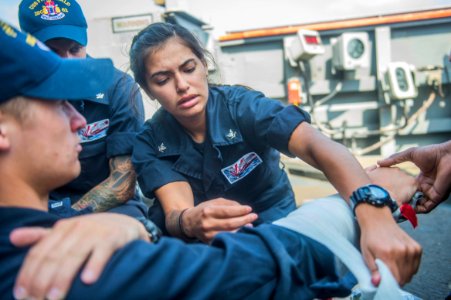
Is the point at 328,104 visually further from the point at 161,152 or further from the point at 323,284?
the point at 323,284

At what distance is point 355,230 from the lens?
0.84 metres

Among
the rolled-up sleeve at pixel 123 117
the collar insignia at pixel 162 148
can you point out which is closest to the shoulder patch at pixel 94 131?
the rolled-up sleeve at pixel 123 117

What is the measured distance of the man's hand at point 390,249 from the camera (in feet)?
2.34

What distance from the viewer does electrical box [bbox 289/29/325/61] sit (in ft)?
11.7

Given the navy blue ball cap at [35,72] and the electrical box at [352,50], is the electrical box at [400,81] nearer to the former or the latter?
the electrical box at [352,50]

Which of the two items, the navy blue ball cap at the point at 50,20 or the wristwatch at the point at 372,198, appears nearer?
the wristwatch at the point at 372,198

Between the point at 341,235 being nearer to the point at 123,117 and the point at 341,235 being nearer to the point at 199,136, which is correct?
the point at 199,136

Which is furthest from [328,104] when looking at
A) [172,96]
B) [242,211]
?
[242,211]

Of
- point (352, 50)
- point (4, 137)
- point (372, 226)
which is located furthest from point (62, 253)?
point (352, 50)

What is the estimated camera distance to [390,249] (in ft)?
2.36

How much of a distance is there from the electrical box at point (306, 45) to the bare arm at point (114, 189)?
2511 millimetres

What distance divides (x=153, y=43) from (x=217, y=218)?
2.55 ft

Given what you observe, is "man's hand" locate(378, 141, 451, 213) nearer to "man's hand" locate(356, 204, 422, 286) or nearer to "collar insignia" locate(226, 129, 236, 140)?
"man's hand" locate(356, 204, 422, 286)

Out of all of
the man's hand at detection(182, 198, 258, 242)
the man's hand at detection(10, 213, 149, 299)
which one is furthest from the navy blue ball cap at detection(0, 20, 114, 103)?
the man's hand at detection(182, 198, 258, 242)
